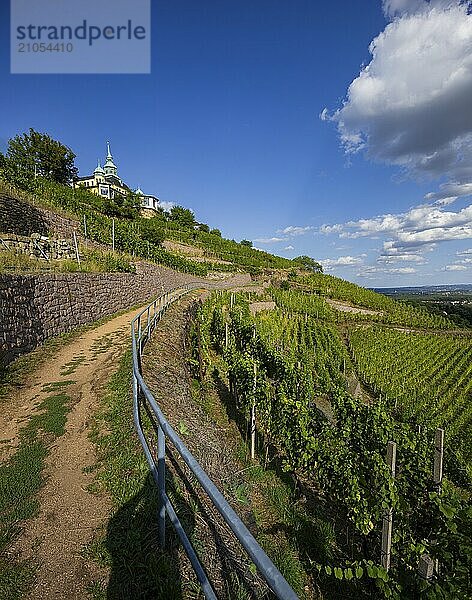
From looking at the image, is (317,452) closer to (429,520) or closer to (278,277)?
(429,520)

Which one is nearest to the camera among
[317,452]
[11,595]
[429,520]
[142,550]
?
[11,595]

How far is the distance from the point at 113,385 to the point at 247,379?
3.78 metres

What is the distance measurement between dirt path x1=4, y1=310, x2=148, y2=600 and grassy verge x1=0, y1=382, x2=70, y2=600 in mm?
77

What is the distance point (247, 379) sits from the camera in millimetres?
9078

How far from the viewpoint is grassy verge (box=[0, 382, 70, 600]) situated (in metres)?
2.50

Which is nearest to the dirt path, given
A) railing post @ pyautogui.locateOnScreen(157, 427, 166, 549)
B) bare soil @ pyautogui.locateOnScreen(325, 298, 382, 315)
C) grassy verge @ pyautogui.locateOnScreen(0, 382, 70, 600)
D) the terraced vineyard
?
grassy verge @ pyautogui.locateOnScreen(0, 382, 70, 600)

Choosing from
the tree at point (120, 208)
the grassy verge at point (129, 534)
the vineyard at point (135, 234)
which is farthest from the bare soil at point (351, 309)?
the grassy verge at point (129, 534)

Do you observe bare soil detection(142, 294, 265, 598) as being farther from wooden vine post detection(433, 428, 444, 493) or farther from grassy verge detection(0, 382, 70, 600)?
wooden vine post detection(433, 428, 444, 493)

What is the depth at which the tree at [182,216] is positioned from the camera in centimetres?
6217

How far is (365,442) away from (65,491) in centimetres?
506

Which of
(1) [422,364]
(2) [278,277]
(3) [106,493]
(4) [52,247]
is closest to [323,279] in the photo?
(2) [278,277]

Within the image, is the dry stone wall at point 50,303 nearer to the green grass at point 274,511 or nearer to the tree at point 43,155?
the green grass at point 274,511

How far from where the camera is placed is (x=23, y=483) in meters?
3.59

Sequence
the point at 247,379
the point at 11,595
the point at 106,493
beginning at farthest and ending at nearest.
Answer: the point at 247,379, the point at 106,493, the point at 11,595
